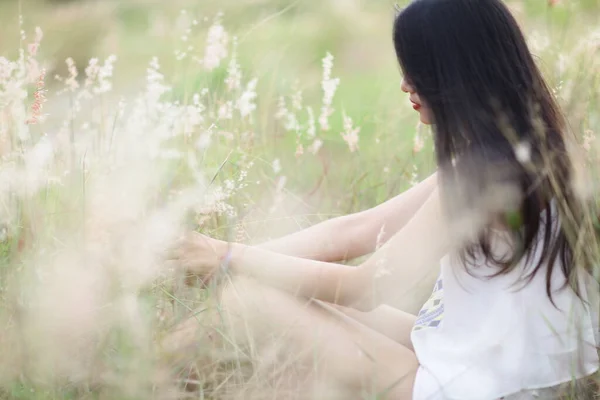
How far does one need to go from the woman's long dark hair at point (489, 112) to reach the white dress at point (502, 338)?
33mm

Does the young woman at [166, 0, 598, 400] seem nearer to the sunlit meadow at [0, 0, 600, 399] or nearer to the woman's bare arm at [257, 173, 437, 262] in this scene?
the sunlit meadow at [0, 0, 600, 399]

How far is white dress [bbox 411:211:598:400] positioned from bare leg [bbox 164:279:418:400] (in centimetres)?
5

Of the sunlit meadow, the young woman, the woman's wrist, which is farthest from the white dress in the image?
the woman's wrist

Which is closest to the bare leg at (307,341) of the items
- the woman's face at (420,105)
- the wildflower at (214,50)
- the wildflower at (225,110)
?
the woman's face at (420,105)

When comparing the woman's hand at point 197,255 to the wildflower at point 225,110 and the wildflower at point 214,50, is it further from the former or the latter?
the wildflower at point 214,50

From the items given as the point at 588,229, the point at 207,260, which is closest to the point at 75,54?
the point at 207,260

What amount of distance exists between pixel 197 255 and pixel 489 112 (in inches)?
23.8

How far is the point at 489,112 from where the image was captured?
5.09 feet

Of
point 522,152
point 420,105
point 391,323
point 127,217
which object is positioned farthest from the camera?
point 391,323

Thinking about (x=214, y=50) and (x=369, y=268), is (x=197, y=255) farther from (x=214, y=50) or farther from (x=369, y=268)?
(x=214, y=50)

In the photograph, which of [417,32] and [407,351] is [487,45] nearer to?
[417,32]

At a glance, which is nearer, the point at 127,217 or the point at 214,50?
the point at 127,217

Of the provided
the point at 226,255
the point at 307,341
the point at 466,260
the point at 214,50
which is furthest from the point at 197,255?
the point at 214,50

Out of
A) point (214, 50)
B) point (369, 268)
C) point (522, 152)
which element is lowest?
point (369, 268)
